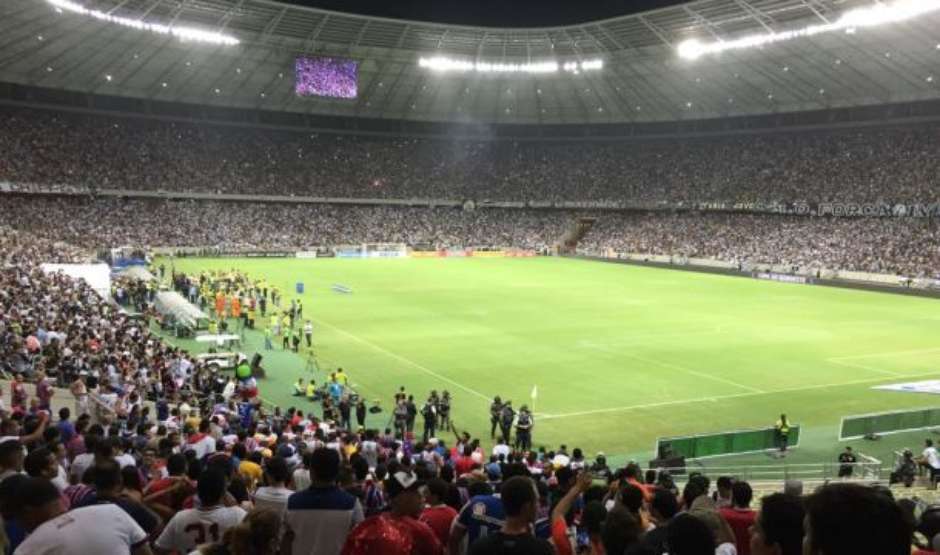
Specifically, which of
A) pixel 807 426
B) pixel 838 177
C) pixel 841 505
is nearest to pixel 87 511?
pixel 841 505

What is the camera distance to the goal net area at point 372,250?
8106cm

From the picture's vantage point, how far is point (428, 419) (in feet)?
68.3

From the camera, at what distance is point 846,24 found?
5350cm

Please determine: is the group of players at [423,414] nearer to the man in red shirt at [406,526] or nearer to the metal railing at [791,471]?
the metal railing at [791,471]

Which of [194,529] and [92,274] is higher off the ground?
[194,529]

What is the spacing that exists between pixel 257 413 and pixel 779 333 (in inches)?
1108

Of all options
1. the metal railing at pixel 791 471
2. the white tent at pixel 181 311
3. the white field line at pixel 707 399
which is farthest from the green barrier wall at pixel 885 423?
the white tent at pixel 181 311

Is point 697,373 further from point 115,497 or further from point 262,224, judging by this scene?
point 262,224

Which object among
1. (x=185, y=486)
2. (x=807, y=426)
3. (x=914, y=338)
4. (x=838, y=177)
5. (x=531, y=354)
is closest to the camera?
(x=185, y=486)

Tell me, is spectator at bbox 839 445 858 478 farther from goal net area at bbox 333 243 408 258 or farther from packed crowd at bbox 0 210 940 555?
goal net area at bbox 333 243 408 258

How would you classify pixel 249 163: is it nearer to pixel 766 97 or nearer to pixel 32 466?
pixel 766 97

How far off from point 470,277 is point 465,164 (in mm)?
48729

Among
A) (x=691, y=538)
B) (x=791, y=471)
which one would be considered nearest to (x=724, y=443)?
(x=791, y=471)

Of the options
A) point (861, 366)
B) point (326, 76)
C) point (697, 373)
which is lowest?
point (697, 373)
